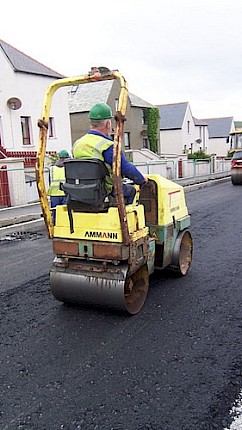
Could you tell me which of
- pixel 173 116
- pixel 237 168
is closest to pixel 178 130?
pixel 173 116

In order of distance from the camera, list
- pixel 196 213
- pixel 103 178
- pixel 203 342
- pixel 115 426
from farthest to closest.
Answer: pixel 196 213
pixel 103 178
pixel 203 342
pixel 115 426

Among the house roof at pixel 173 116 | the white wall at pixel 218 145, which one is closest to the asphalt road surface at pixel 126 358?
the house roof at pixel 173 116

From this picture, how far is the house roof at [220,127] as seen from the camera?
67.2m

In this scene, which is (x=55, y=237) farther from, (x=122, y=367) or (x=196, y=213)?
(x=196, y=213)

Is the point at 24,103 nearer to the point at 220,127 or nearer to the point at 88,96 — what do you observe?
the point at 88,96

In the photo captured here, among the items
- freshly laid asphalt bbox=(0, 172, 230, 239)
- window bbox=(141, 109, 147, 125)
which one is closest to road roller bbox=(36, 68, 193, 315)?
freshly laid asphalt bbox=(0, 172, 230, 239)

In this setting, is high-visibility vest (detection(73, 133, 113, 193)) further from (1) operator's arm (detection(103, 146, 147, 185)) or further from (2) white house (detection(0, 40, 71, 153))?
(2) white house (detection(0, 40, 71, 153))

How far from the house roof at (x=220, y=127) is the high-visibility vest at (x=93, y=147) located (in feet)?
215

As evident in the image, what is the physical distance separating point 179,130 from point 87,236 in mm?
47709

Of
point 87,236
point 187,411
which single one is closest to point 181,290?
point 87,236

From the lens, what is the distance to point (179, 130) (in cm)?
5006

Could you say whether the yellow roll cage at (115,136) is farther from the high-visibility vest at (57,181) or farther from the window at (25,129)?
the window at (25,129)

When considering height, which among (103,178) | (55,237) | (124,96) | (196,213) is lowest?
(196,213)

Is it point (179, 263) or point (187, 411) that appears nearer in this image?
point (187, 411)
